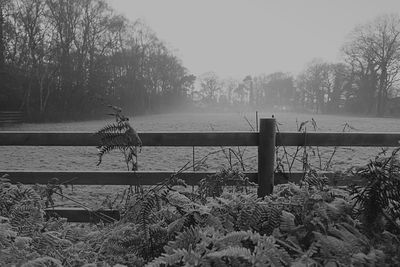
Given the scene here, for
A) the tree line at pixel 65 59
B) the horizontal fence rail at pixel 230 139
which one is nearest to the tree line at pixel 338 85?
the tree line at pixel 65 59

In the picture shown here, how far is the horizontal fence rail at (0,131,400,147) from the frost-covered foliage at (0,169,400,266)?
1.22 m

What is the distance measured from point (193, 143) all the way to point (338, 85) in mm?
83671

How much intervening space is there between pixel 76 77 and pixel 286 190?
43683mm

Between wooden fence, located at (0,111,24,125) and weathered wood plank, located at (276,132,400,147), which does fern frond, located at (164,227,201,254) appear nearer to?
weathered wood plank, located at (276,132,400,147)

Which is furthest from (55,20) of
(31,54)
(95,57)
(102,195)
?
(102,195)

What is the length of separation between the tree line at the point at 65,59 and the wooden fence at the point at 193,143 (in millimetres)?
32915

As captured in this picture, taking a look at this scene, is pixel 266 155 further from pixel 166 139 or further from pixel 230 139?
pixel 166 139

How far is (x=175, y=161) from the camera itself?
10781mm

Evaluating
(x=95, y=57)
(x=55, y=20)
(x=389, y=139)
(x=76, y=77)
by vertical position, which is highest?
(x=55, y=20)

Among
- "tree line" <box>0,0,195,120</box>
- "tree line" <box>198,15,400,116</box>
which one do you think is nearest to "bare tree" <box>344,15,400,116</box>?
"tree line" <box>198,15,400,116</box>

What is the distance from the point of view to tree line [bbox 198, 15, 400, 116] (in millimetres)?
61344

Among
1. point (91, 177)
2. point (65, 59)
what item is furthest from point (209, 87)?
A: point (91, 177)

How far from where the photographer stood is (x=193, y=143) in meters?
3.23

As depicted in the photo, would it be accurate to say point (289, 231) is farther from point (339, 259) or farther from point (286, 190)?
point (286, 190)
